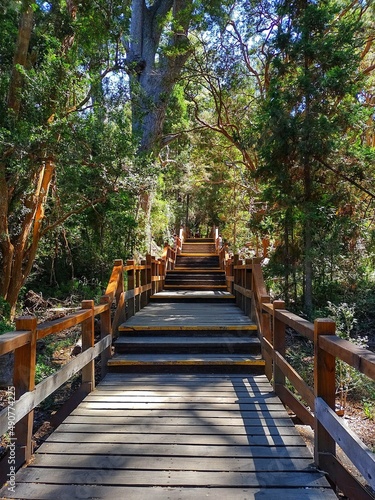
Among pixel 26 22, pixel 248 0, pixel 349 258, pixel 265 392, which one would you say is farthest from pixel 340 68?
pixel 265 392

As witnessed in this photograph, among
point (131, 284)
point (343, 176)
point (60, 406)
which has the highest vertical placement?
point (343, 176)

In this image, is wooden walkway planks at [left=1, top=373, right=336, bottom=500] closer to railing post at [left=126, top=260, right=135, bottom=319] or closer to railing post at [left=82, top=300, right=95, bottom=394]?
railing post at [left=82, top=300, right=95, bottom=394]

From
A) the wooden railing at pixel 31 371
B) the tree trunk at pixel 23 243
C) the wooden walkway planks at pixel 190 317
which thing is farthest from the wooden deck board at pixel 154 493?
the tree trunk at pixel 23 243

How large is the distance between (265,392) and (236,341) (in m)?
1.11

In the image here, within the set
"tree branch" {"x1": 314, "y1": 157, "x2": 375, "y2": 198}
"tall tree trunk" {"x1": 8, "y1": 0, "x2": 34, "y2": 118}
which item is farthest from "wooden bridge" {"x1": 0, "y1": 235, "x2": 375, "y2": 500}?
"tall tree trunk" {"x1": 8, "y1": 0, "x2": 34, "y2": 118}

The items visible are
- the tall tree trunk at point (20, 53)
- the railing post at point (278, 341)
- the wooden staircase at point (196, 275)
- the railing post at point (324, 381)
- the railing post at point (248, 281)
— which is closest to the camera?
the railing post at point (324, 381)

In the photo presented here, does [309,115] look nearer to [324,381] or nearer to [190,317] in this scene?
[190,317]

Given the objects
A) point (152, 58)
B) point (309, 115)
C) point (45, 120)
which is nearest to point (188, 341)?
point (45, 120)

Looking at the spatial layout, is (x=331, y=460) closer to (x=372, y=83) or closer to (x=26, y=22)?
(x=26, y=22)

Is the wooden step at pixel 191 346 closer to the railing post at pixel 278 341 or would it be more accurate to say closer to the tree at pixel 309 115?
the railing post at pixel 278 341

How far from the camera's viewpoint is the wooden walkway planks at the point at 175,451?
2281mm

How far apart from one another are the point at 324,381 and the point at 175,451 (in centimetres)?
119

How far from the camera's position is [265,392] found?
3.85m

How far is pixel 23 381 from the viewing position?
98.7 inches
